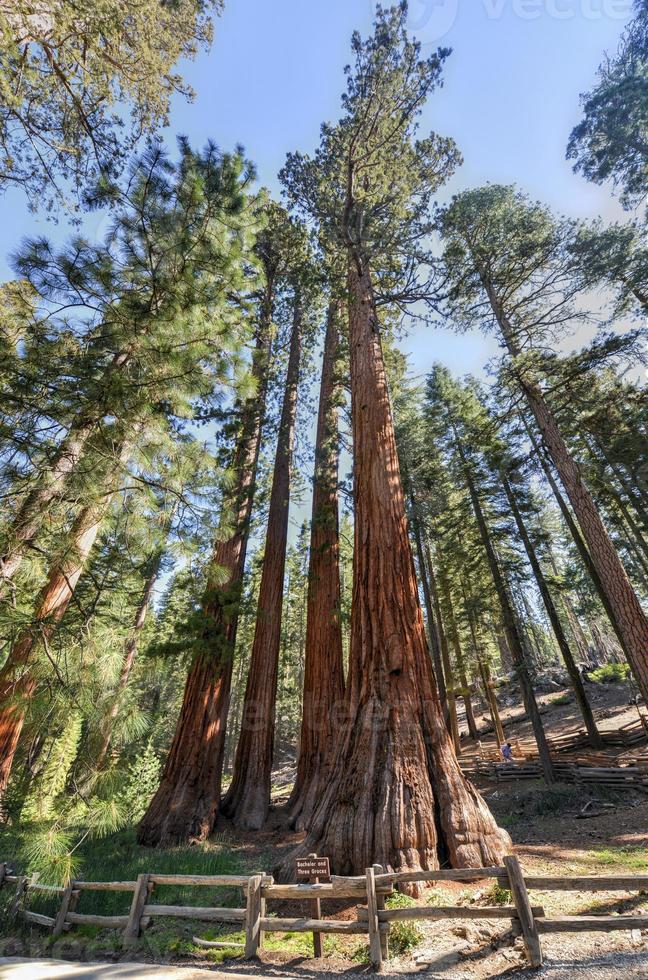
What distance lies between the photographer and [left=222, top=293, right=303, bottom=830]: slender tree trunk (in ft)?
28.1

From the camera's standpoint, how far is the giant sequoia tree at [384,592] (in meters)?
4.16

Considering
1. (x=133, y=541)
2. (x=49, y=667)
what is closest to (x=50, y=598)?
(x=133, y=541)

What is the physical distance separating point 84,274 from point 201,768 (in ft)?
28.2

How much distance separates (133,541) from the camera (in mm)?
3850

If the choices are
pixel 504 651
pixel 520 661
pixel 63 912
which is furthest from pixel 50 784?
pixel 504 651

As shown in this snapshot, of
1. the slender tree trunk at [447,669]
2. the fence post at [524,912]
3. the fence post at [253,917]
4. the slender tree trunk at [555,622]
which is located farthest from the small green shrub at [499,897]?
the slender tree trunk at [447,669]

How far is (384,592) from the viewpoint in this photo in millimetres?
5375

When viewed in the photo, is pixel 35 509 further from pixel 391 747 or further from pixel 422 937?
pixel 422 937

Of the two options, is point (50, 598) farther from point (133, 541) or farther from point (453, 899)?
point (453, 899)

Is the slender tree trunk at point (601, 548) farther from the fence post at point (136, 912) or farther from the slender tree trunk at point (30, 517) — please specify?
the slender tree trunk at point (30, 517)

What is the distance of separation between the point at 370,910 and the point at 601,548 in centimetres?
790

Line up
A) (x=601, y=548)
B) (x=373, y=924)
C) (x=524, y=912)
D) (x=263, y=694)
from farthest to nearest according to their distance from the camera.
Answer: (x=263, y=694) < (x=601, y=548) < (x=373, y=924) < (x=524, y=912)

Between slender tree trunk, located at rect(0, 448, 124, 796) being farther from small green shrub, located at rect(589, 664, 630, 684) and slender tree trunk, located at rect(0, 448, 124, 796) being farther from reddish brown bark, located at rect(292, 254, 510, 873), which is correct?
small green shrub, located at rect(589, 664, 630, 684)

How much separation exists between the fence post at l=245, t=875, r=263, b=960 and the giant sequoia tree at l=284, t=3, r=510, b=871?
748 millimetres
